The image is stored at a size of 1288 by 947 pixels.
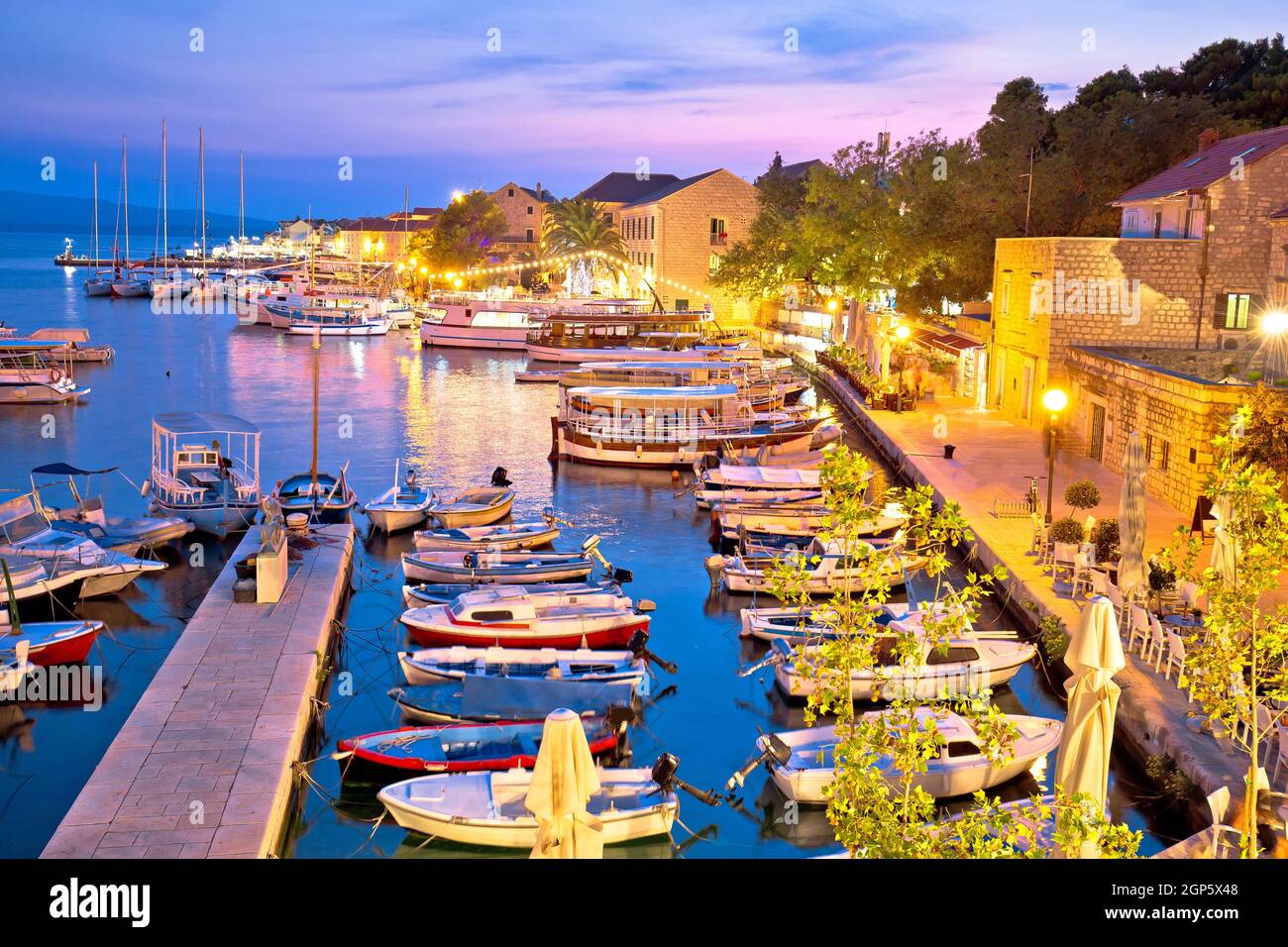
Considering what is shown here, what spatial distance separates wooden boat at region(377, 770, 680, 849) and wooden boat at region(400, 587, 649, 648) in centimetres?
608

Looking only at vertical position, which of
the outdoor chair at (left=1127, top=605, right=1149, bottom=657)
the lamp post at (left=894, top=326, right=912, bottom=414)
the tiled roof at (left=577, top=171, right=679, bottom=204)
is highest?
the tiled roof at (left=577, top=171, right=679, bottom=204)

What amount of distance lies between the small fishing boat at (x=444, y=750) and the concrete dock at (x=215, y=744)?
82 centimetres

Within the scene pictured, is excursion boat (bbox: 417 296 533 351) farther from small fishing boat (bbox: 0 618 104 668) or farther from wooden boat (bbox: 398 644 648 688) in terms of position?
wooden boat (bbox: 398 644 648 688)

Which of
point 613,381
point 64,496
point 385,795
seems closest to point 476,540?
point 385,795

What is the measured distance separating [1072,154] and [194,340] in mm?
62522

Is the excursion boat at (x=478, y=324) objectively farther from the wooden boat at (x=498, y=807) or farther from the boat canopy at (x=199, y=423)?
the wooden boat at (x=498, y=807)

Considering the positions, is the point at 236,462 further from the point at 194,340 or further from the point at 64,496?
the point at 194,340

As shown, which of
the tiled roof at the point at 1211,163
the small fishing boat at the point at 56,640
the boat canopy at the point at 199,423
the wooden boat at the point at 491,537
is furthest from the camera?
the tiled roof at the point at 1211,163

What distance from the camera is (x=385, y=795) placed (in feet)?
44.6

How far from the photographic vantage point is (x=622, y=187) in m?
109

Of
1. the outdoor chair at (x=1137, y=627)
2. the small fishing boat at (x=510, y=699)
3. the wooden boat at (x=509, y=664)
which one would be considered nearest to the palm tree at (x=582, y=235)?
the wooden boat at (x=509, y=664)

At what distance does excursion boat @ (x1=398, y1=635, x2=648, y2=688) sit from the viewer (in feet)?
59.0

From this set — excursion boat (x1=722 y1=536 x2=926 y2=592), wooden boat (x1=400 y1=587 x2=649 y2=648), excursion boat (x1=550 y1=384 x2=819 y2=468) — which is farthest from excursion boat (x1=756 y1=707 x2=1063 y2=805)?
excursion boat (x1=550 y1=384 x2=819 y2=468)

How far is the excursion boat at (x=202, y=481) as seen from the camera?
92.6ft
